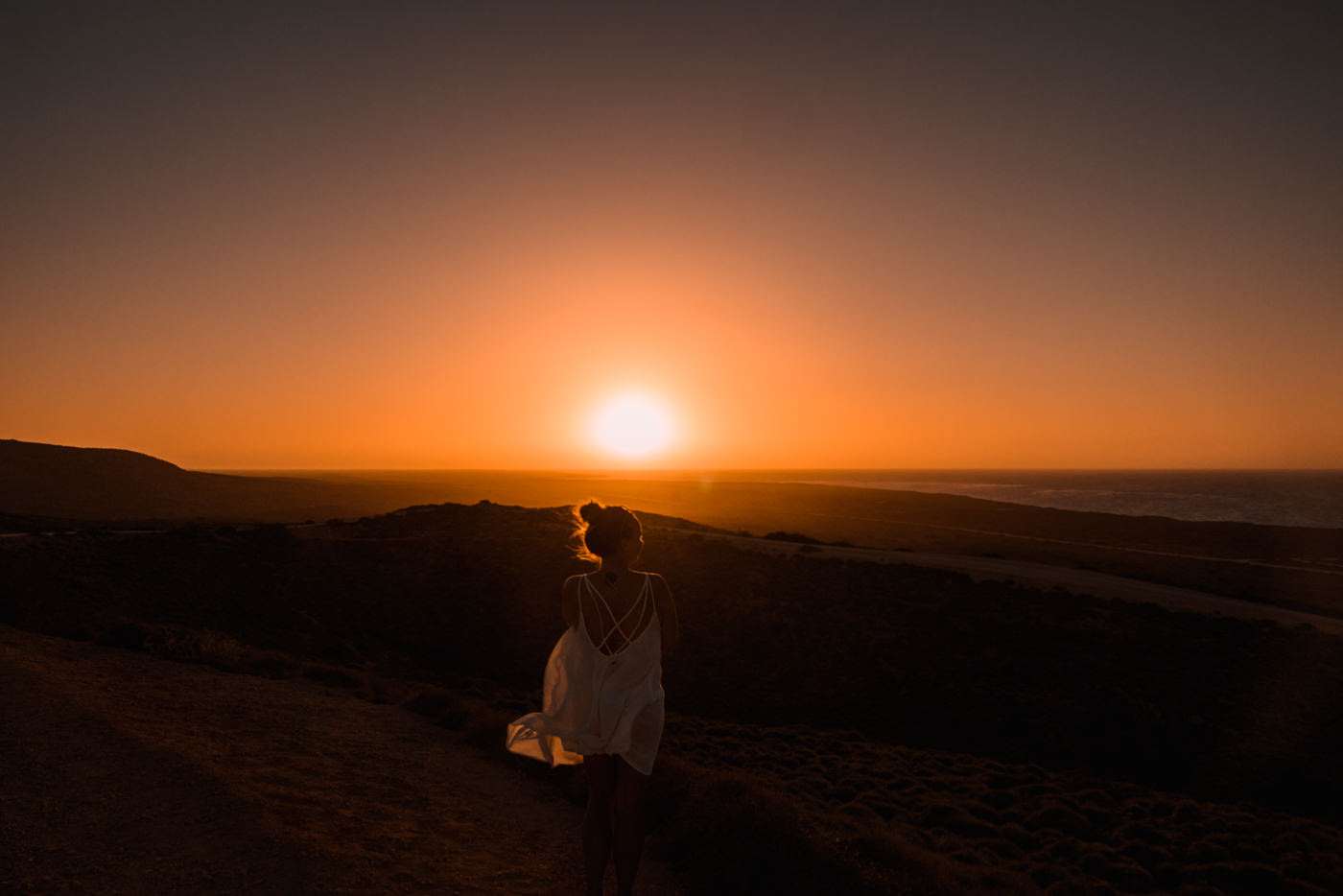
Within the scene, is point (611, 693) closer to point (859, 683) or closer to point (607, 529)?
point (607, 529)

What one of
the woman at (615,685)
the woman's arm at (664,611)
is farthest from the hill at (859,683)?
the woman's arm at (664,611)

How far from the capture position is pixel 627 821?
3742 mm

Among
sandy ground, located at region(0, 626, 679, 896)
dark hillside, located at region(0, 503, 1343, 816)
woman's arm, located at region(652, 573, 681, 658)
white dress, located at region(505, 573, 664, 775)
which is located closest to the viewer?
white dress, located at region(505, 573, 664, 775)

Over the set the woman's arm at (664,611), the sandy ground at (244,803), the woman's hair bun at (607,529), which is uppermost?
the woman's hair bun at (607,529)

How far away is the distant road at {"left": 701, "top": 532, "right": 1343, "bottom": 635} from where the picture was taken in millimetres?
21719

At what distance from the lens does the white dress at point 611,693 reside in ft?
11.9

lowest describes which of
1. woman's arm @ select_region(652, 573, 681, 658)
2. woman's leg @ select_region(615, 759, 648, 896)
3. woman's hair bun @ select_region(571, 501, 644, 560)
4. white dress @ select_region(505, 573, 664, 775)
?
woman's leg @ select_region(615, 759, 648, 896)

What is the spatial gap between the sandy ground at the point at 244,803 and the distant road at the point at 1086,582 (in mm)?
22568

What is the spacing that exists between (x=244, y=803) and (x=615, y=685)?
3.75 metres

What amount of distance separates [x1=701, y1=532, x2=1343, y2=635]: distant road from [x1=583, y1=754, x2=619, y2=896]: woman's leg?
24447mm

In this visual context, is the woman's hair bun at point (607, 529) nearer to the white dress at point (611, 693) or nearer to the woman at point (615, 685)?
the woman at point (615, 685)

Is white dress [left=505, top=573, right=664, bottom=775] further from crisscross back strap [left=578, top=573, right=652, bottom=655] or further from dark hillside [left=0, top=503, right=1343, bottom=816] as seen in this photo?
dark hillside [left=0, top=503, right=1343, bottom=816]

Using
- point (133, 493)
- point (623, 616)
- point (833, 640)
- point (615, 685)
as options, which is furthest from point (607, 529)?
point (133, 493)

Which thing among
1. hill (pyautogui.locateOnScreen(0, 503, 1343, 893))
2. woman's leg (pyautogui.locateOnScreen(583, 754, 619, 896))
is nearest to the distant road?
hill (pyautogui.locateOnScreen(0, 503, 1343, 893))
